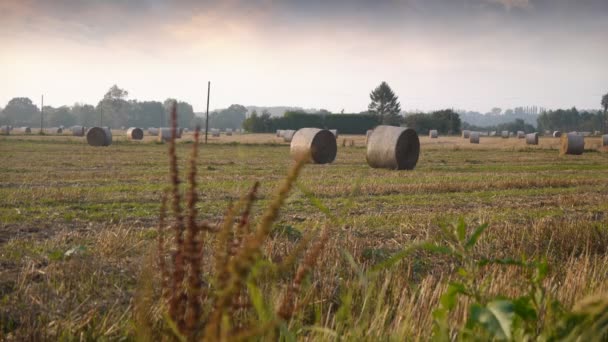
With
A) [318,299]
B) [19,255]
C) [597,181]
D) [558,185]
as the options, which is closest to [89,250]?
[19,255]

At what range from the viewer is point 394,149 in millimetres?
Result: 22531

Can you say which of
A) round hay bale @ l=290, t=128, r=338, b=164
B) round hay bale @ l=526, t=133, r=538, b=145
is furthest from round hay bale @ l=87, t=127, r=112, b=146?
round hay bale @ l=526, t=133, r=538, b=145

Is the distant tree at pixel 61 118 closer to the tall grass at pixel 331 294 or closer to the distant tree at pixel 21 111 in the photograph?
the distant tree at pixel 21 111

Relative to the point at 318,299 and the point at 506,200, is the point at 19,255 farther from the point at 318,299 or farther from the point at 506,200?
the point at 506,200

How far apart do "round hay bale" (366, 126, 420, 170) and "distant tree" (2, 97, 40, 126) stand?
537ft

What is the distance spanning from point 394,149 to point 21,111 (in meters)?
182

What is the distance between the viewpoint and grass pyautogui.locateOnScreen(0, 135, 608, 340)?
3660 mm

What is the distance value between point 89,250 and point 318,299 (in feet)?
8.97

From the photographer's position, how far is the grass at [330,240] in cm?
366

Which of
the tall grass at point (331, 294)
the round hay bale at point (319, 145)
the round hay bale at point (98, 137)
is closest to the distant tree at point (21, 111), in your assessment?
the round hay bale at point (98, 137)

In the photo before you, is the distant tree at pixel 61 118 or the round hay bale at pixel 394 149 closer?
the round hay bale at pixel 394 149

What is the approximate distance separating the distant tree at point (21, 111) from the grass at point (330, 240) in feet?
546

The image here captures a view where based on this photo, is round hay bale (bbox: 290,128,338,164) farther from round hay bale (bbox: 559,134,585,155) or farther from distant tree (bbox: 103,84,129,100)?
distant tree (bbox: 103,84,129,100)

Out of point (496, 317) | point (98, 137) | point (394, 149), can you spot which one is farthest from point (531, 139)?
point (496, 317)
